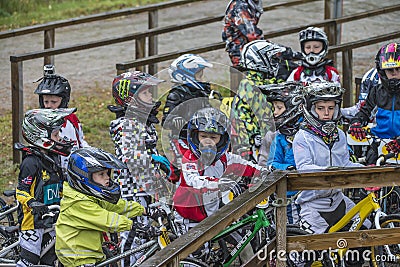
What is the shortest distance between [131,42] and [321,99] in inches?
425

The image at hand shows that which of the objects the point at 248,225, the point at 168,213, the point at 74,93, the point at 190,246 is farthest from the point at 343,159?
the point at 74,93

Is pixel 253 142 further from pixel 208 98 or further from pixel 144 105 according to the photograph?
pixel 144 105

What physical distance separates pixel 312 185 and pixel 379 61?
242 cm

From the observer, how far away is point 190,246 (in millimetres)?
5176

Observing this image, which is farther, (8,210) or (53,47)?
(53,47)

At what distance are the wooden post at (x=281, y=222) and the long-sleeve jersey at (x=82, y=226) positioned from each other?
1072 millimetres

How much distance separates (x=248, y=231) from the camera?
7.07 metres

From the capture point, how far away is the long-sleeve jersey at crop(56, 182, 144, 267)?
21.0 feet

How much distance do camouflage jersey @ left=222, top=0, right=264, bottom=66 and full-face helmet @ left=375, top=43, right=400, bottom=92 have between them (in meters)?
2.48

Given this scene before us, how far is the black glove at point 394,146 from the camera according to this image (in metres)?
8.16

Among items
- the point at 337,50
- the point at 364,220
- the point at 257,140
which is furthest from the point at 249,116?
the point at 337,50

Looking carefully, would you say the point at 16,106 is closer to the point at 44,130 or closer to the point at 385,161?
the point at 44,130

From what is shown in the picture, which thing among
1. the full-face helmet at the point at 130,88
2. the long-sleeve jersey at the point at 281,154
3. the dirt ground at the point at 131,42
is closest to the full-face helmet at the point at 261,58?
the long-sleeve jersey at the point at 281,154

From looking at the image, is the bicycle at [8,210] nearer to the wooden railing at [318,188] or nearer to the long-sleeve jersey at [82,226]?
the long-sleeve jersey at [82,226]
